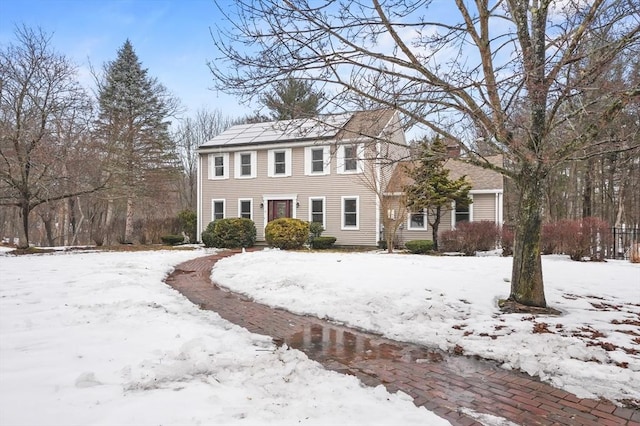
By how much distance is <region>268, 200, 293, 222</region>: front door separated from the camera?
18.9 meters

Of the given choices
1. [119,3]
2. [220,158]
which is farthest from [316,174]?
[119,3]

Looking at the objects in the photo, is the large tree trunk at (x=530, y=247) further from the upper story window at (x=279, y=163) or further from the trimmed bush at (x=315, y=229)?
the upper story window at (x=279, y=163)

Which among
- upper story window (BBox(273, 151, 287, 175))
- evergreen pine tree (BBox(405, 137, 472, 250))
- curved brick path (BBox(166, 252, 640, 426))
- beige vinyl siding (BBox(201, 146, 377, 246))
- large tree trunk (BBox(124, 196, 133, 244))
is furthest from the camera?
large tree trunk (BBox(124, 196, 133, 244))

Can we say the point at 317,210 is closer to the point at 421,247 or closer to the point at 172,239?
the point at 421,247

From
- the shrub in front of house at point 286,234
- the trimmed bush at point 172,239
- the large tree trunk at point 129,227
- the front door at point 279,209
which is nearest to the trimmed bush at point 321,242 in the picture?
the shrub in front of house at point 286,234

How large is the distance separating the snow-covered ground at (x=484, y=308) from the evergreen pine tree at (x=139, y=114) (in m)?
15.7

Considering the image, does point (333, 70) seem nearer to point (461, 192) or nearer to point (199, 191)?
point (461, 192)

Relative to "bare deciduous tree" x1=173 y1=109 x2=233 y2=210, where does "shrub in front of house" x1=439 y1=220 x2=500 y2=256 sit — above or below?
below

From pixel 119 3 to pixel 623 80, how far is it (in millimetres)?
10845

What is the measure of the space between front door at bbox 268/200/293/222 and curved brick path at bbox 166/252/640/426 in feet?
43.5

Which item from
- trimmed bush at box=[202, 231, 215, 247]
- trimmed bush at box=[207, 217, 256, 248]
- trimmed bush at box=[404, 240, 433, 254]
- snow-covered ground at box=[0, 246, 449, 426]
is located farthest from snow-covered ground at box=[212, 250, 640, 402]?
trimmed bush at box=[202, 231, 215, 247]

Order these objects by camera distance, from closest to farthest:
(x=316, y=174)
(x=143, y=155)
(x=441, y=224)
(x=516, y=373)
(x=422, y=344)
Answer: (x=516, y=373) < (x=422, y=344) < (x=441, y=224) < (x=316, y=174) < (x=143, y=155)

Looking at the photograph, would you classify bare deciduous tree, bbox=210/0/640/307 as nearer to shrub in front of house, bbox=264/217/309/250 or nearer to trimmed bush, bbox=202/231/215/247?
shrub in front of house, bbox=264/217/309/250

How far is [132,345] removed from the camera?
12.3ft
